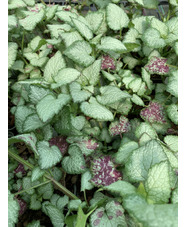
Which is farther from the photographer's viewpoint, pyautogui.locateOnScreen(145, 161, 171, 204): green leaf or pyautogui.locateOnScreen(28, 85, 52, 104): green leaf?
pyautogui.locateOnScreen(28, 85, 52, 104): green leaf

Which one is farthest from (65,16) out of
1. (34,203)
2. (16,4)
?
(34,203)

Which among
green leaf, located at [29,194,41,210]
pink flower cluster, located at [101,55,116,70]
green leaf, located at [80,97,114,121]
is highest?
pink flower cluster, located at [101,55,116,70]

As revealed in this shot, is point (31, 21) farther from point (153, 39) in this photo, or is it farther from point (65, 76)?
point (153, 39)

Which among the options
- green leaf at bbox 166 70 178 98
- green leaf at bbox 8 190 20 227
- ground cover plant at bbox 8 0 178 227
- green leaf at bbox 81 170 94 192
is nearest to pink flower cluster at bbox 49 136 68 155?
ground cover plant at bbox 8 0 178 227

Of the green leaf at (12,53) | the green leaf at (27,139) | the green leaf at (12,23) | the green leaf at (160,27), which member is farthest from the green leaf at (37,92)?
the green leaf at (160,27)

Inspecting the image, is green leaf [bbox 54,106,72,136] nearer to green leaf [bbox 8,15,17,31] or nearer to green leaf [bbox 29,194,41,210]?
green leaf [bbox 29,194,41,210]
